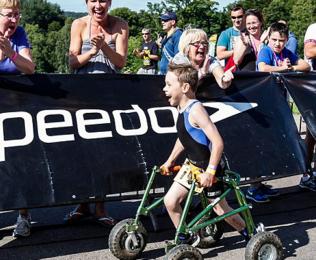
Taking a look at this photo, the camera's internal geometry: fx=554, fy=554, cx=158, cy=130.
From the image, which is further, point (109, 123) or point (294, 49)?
point (294, 49)

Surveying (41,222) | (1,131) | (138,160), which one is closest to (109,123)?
(138,160)

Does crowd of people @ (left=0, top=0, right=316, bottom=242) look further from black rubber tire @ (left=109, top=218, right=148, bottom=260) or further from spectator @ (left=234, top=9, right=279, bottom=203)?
black rubber tire @ (left=109, top=218, right=148, bottom=260)

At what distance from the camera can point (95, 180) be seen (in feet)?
16.0

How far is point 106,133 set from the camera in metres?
5.08

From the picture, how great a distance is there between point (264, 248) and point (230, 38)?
3497mm

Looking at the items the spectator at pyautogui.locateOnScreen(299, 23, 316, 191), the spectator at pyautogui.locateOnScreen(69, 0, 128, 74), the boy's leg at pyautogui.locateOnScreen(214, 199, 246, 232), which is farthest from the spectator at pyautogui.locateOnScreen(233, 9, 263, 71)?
the boy's leg at pyautogui.locateOnScreen(214, 199, 246, 232)

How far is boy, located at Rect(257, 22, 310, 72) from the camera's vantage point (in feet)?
20.6

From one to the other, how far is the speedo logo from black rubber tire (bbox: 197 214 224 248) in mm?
998

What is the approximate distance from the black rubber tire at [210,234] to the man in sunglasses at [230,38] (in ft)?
8.93

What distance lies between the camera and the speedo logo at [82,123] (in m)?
4.76

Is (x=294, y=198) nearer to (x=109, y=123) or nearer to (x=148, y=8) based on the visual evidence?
(x=109, y=123)

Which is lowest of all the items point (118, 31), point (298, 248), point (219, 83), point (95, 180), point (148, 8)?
point (298, 248)

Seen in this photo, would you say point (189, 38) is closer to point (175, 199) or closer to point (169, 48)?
point (175, 199)

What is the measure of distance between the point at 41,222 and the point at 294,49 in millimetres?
4140
